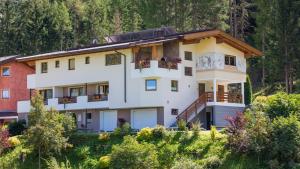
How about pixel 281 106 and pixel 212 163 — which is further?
pixel 281 106

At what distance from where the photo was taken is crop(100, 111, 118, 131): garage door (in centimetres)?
5369

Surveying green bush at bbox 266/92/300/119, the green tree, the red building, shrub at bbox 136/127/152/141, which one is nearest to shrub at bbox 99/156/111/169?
shrub at bbox 136/127/152/141

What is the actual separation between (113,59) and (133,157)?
19380 millimetres

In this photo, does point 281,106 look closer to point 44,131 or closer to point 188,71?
point 188,71

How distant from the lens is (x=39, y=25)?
89000 mm

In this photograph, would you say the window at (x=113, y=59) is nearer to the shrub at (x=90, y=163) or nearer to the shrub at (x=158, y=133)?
the shrub at (x=158, y=133)

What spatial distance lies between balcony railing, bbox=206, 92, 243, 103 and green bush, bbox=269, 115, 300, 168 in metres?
15.4

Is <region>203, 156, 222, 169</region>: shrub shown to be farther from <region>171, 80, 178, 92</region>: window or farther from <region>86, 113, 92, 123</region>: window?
<region>86, 113, 92, 123</region>: window

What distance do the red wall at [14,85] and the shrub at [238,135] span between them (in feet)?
115

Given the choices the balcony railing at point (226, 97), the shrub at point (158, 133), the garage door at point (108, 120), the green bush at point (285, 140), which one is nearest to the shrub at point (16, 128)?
the garage door at point (108, 120)

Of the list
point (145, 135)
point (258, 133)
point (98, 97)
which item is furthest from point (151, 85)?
point (258, 133)

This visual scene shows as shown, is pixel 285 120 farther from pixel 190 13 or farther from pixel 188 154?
pixel 190 13

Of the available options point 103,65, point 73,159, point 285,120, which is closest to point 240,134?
point 285,120

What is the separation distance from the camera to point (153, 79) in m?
51.1
